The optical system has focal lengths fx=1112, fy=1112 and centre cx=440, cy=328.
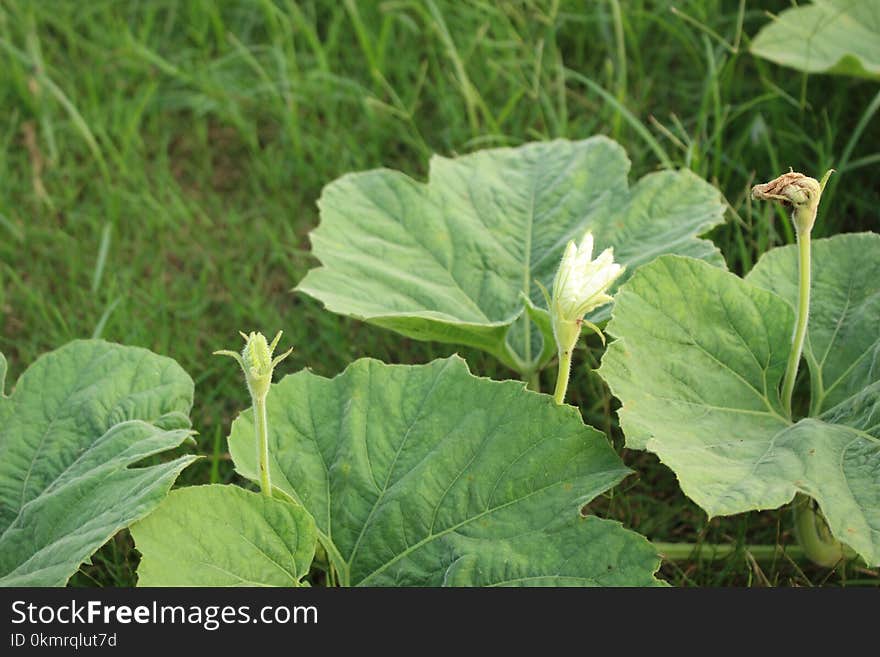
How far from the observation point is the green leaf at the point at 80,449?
1.99 metres

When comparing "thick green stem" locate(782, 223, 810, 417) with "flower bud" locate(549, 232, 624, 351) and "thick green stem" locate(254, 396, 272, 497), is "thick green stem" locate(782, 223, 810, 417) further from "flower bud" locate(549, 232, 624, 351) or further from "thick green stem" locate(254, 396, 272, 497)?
"thick green stem" locate(254, 396, 272, 497)

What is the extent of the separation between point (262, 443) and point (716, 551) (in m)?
1.10

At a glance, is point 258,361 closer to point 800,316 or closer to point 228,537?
point 228,537

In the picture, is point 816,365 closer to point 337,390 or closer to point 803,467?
point 803,467

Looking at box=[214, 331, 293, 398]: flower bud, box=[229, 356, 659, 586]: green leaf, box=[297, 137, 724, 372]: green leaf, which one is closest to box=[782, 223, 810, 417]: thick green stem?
box=[297, 137, 724, 372]: green leaf

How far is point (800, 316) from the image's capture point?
2.16 meters

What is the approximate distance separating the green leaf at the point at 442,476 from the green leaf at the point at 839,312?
1.70ft

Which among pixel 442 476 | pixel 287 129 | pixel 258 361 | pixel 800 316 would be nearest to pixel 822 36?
pixel 800 316

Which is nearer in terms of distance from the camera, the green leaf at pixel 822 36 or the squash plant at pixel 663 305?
the squash plant at pixel 663 305

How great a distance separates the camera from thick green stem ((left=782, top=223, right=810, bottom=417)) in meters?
2.06

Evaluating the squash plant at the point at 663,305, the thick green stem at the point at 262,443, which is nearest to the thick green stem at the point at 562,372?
the squash plant at the point at 663,305

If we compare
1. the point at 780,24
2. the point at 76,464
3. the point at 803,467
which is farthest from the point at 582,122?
the point at 76,464

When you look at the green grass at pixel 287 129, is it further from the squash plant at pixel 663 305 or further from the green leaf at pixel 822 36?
the squash plant at pixel 663 305

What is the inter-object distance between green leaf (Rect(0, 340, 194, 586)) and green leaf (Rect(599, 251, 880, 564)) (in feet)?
2.89
